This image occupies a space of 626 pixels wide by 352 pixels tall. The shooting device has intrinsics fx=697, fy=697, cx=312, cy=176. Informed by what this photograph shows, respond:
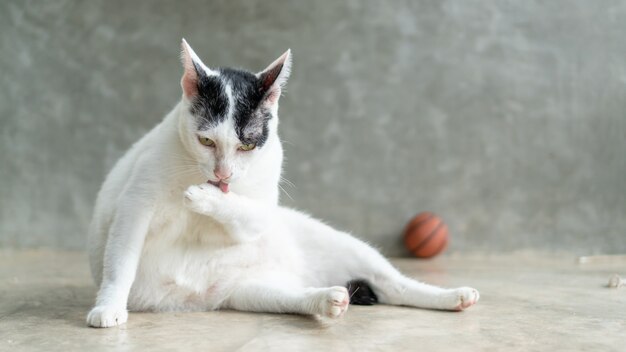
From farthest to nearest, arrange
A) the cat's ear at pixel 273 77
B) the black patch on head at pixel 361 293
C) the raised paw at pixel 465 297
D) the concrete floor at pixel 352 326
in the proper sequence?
the black patch on head at pixel 361 293 < the raised paw at pixel 465 297 < the cat's ear at pixel 273 77 < the concrete floor at pixel 352 326

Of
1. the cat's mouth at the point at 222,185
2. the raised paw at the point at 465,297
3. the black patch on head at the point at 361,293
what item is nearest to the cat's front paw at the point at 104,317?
the cat's mouth at the point at 222,185

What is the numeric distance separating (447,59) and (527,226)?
4.93 feet

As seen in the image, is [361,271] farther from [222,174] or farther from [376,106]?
[376,106]

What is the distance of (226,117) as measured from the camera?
2.76 meters

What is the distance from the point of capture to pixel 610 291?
3.82 meters

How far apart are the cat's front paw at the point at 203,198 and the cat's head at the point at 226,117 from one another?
5cm

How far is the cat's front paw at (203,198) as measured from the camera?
105 inches

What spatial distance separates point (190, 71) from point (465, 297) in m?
1.53

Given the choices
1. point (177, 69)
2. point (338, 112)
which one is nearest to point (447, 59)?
point (338, 112)

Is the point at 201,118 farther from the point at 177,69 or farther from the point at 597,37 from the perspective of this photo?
the point at 597,37

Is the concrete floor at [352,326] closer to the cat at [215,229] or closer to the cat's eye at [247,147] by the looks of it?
the cat at [215,229]

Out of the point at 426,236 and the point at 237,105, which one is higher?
the point at 237,105

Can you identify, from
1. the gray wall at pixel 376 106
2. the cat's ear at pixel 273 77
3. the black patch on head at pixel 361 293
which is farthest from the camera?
the gray wall at pixel 376 106

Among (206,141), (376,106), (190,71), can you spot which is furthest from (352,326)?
(376,106)
